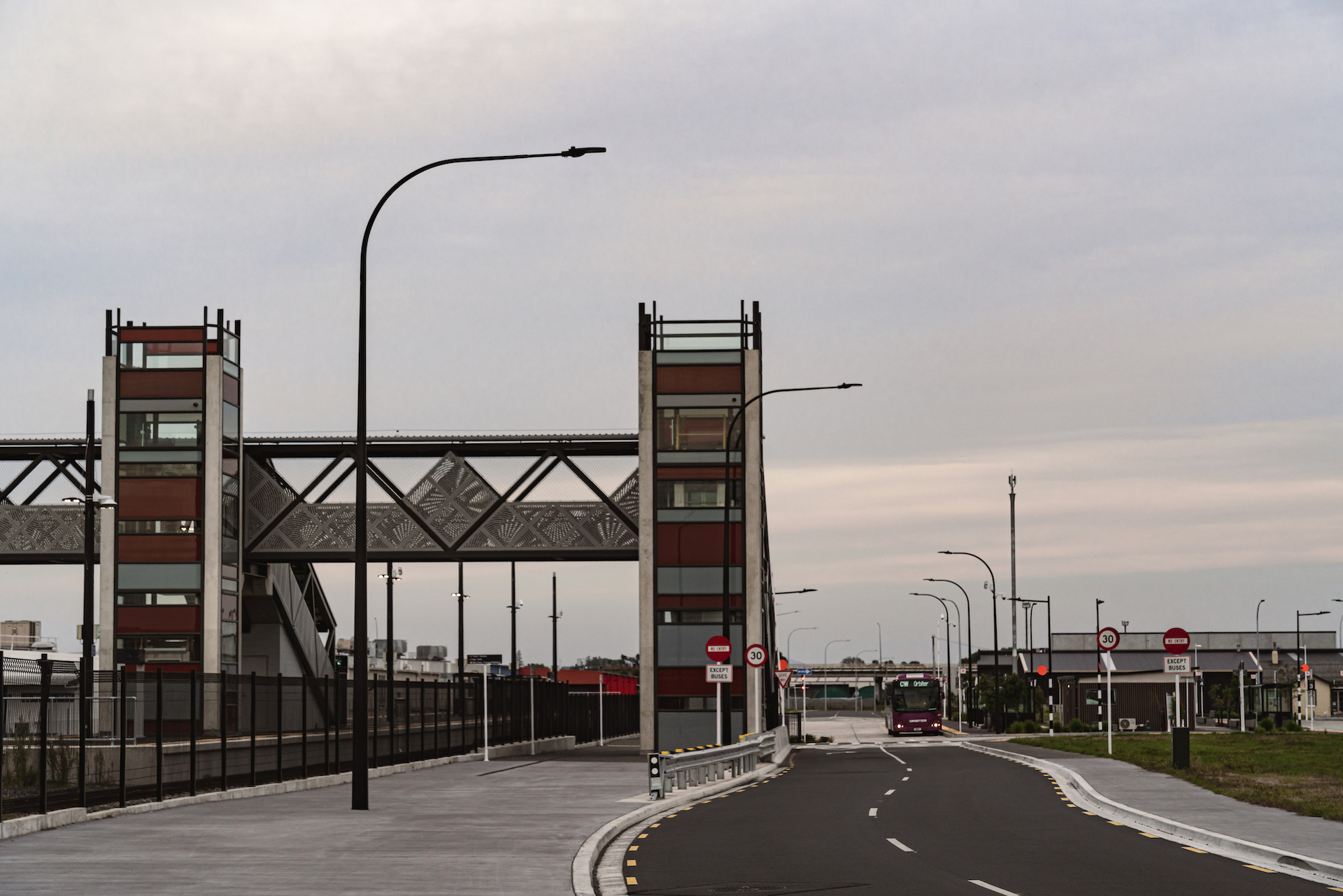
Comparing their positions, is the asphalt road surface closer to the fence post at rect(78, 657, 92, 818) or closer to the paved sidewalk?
the paved sidewalk

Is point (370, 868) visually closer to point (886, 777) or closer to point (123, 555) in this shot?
point (886, 777)

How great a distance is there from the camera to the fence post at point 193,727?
24781mm

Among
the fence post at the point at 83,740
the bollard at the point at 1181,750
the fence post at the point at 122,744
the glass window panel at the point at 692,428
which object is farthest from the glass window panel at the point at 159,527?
the bollard at the point at 1181,750

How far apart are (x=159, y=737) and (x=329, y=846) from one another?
6.74 meters

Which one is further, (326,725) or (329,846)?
(326,725)

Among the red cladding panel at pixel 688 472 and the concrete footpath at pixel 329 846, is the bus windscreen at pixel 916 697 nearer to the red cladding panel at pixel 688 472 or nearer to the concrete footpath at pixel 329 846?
the red cladding panel at pixel 688 472

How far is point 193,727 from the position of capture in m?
25.9

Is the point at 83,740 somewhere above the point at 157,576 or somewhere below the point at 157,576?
below

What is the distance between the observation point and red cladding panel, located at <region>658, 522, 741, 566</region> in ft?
171

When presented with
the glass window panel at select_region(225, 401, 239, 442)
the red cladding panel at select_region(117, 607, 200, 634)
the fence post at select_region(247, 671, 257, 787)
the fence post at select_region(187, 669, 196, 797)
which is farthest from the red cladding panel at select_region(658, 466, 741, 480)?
the fence post at select_region(187, 669, 196, 797)

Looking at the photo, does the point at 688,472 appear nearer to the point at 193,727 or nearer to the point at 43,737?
the point at 193,727

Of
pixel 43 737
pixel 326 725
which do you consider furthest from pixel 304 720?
pixel 43 737

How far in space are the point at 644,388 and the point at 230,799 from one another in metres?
28.0

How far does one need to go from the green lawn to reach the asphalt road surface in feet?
10.9
